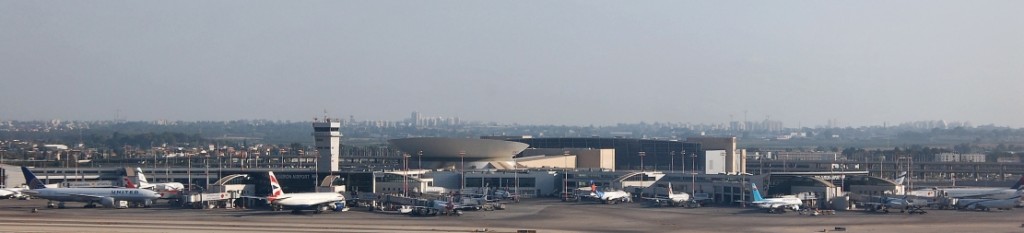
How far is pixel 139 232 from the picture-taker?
76125 millimetres

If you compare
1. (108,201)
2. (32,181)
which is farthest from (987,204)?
(32,181)

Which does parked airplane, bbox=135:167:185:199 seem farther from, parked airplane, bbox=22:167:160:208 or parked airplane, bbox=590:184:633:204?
parked airplane, bbox=590:184:633:204

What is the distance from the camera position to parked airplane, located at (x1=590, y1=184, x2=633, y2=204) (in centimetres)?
11100

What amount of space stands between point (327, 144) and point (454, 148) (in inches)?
717

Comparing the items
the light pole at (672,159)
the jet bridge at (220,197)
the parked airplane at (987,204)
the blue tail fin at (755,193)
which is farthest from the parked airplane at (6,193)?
the light pole at (672,159)

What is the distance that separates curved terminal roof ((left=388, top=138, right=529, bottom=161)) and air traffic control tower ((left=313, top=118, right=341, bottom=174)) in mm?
15771

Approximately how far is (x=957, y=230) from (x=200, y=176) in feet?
258

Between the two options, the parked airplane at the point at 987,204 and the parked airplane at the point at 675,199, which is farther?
the parked airplane at the point at 675,199

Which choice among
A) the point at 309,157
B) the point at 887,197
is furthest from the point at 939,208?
the point at 309,157

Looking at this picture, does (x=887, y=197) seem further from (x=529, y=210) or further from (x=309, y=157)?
(x=309, y=157)

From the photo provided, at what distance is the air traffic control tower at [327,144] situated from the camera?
4985 inches

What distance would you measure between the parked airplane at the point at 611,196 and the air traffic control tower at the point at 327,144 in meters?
25.7

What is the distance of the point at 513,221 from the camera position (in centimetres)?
8744

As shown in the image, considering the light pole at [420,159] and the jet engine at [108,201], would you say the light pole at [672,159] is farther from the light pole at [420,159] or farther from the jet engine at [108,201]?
the jet engine at [108,201]
